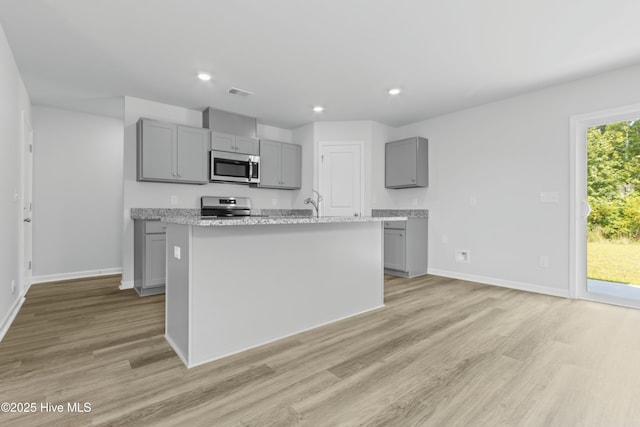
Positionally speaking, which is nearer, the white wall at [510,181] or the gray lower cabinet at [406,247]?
the white wall at [510,181]

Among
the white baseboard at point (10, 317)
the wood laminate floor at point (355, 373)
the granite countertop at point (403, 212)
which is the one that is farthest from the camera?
the granite countertop at point (403, 212)

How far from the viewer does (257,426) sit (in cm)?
146

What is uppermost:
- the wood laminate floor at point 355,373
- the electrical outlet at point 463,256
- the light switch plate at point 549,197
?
the light switch plate at point 549,197

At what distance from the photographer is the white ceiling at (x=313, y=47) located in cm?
238

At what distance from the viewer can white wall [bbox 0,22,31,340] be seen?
2.65 meters

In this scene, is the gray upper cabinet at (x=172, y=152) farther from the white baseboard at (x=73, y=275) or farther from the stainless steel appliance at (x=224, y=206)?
the white baseboard at (x=73, y=275)

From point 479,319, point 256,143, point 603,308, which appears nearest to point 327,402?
point 479,319

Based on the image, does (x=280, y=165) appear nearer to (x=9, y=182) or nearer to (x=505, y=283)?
(x=9, y=182)

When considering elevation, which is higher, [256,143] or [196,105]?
[196,105]

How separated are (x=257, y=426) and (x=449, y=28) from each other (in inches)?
122

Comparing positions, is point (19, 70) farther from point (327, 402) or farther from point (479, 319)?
point (479, 319)

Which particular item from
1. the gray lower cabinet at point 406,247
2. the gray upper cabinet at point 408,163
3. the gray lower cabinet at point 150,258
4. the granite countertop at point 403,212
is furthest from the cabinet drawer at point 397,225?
the gray lower cabinet at point 150,258

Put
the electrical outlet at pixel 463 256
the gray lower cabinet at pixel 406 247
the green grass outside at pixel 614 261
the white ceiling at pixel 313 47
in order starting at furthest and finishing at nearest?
1. the gray lower cabinet at pixel 406 247
2. the electrical outlet at pixel 463 256
3. the green grass outside at pixel 614 261
4. the white ceiling at pixel 313 47

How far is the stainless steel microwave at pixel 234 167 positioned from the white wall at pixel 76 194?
181 centimetres
